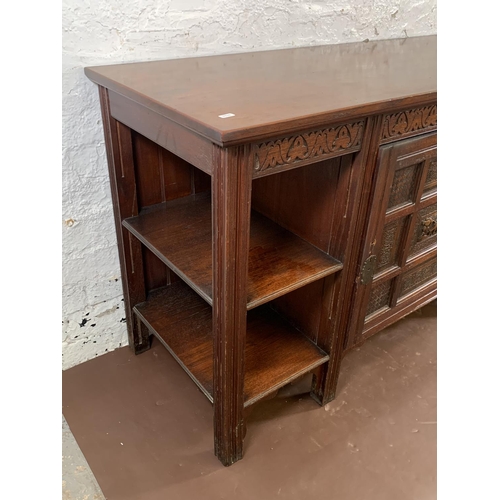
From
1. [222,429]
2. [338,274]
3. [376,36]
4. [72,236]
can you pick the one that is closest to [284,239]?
[338,274]

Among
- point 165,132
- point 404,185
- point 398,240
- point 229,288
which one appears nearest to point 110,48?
point 165,132

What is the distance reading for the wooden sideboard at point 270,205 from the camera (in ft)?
3.31

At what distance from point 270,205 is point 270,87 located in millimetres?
416

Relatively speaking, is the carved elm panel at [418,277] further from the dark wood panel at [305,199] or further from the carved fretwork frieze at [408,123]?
the carved fretwork frieze at [408,123]

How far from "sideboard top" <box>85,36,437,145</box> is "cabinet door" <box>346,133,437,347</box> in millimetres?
168

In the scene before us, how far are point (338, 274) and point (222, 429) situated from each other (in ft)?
1.84

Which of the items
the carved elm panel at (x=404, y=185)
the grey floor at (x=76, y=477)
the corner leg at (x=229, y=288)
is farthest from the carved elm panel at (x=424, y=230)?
the grey floor at (x=76, y=477)

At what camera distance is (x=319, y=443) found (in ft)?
4.96

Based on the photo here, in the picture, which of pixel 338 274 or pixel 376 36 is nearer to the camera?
pixel 338 274

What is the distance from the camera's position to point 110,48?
1.32 meters

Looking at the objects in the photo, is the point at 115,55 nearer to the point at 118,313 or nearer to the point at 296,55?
the point at 296,55

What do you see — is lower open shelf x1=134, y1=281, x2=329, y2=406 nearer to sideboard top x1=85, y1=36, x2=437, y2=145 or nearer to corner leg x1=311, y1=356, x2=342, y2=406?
corner leg x1=311, y1=356, x2=342, y2=406

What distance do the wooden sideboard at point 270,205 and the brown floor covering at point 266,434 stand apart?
100 mm

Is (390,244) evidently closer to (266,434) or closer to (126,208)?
(266,434)
